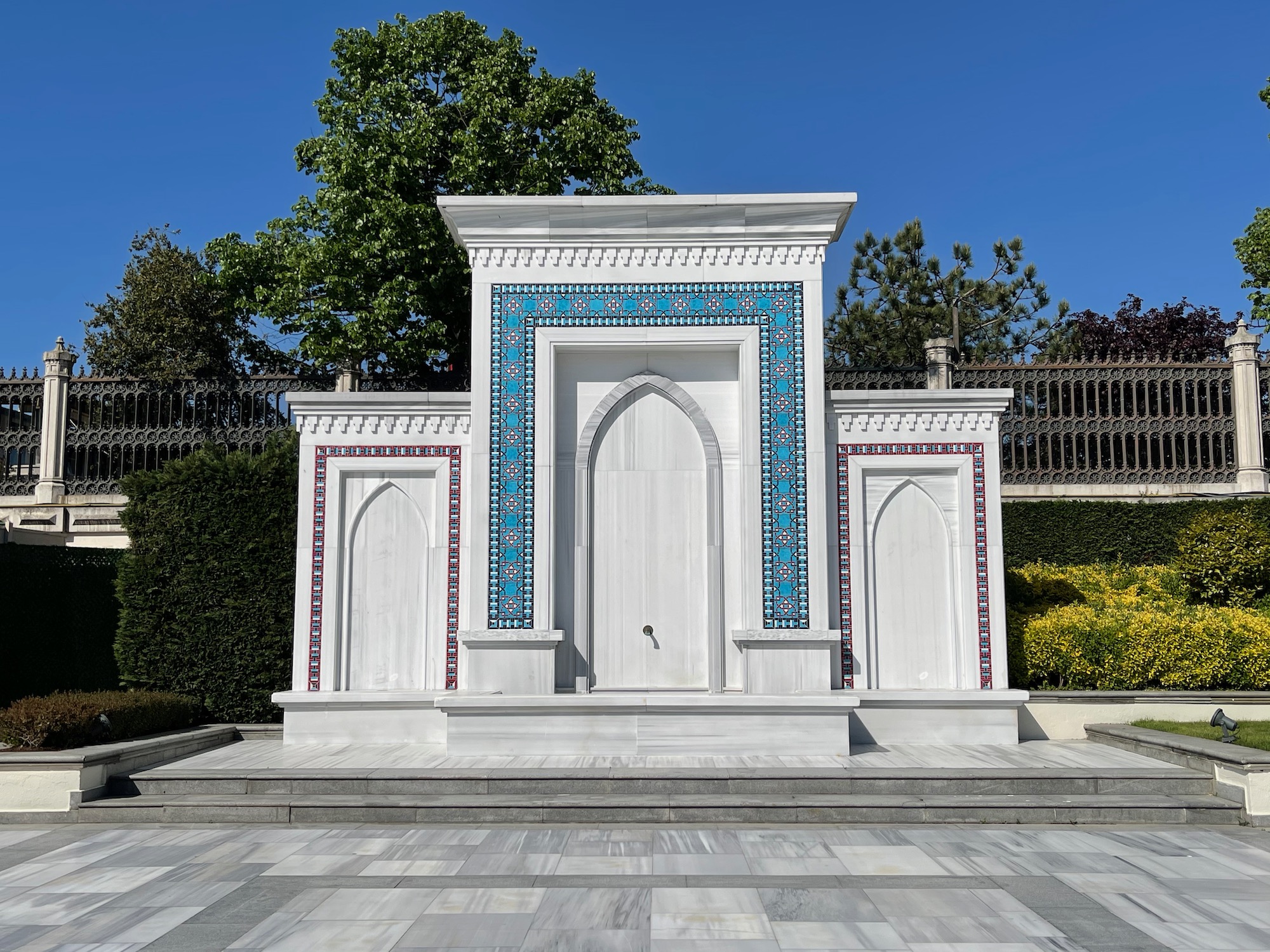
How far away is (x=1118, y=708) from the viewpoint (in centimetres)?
941

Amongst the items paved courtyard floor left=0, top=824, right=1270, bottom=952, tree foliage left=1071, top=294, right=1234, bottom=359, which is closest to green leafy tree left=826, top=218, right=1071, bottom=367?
tree foliage left=1071, top=294, right=1234, bottom=359

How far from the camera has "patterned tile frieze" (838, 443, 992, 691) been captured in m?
9.29

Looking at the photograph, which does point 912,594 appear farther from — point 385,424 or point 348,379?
point 348,379

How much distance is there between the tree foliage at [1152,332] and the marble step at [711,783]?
2351cm

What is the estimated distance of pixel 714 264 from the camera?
369 inches

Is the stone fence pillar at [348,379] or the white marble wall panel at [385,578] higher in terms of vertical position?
the stone fence pillar at [348,379]

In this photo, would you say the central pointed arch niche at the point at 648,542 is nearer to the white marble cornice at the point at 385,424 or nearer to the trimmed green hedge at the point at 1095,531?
the white marble cornice at the point at 385,424

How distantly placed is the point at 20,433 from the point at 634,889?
17749mm

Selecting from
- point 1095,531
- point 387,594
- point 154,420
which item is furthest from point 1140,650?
point 154,420

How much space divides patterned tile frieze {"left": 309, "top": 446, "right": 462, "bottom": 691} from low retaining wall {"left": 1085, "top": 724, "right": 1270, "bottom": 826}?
6175 millimetres

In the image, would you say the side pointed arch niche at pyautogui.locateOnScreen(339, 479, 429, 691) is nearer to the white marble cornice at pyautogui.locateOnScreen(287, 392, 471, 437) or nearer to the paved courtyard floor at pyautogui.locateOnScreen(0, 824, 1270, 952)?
the white marble cornice at pyautogui.locateOnScreen(287, 392, 471, 437)

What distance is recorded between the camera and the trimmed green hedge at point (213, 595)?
9.97m

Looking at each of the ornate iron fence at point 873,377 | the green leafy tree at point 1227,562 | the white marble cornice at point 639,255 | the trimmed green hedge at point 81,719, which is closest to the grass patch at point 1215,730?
the green leafy tree at point 1227,562

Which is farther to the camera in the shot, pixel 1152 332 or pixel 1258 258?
pixel 1152 332
